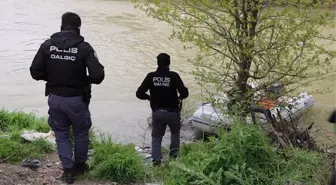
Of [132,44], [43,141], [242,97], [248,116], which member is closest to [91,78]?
[43,141]

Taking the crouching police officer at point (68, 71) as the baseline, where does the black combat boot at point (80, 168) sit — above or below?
below

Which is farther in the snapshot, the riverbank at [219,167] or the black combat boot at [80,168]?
the black combat boot at [80,168]

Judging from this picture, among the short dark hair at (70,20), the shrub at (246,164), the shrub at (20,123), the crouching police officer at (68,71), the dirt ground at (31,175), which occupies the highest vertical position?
the short dark hair at (70,20)

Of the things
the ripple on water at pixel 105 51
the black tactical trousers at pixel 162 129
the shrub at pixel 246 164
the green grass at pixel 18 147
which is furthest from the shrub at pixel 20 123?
the shrub at pixel 246 164

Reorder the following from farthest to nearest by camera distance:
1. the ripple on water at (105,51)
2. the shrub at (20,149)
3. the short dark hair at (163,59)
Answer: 1. the ripple on water at (105,51)
2. the short dark hair at (163,59)
3. the shrub at (20,149)

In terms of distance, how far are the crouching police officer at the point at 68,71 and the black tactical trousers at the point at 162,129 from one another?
139 cm

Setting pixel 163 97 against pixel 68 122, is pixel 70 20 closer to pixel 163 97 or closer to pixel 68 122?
pixel 68 122

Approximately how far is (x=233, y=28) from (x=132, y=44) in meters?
10.3

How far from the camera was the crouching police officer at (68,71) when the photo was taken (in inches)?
169

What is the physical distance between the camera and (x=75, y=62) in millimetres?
4289

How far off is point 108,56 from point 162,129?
29.3ft

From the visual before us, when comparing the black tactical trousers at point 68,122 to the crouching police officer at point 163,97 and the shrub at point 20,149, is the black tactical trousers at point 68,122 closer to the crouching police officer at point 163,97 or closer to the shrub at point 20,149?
the shrub at point 20,149

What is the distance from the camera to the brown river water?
390 inches

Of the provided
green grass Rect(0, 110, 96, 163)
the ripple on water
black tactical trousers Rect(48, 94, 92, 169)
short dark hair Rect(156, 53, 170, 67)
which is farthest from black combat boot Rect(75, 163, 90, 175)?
the ripple on water
